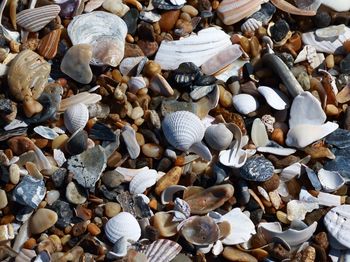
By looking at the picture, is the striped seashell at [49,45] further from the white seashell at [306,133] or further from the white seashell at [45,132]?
the white seashell at [306,133]

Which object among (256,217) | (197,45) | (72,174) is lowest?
(256,217)

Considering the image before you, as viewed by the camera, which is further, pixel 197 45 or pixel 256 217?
pixel 197 45

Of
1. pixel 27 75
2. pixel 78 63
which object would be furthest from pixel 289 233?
pixel 27 75

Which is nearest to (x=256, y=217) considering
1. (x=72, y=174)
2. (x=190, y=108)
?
(x=190, y=108)

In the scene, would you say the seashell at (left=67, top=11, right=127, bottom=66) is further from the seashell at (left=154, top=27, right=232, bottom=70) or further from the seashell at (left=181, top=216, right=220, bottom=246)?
the seashell at (left=181, top=216, right=220, bottom=246)

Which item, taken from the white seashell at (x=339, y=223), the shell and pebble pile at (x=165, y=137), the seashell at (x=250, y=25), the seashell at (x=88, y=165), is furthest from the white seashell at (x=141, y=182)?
the seashell at (x=250, y=25)

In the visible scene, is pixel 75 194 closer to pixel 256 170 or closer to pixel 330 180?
pixel 256 170

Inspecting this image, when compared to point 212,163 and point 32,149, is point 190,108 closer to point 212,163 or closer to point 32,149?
point 212,163
